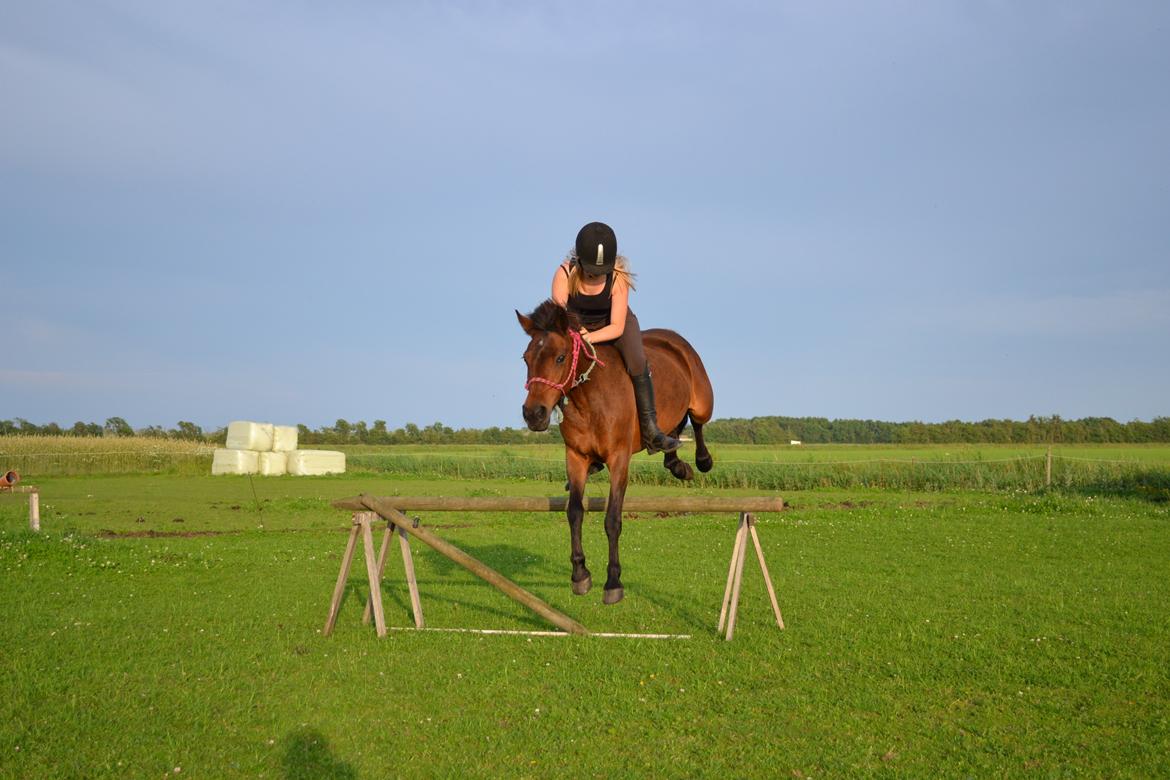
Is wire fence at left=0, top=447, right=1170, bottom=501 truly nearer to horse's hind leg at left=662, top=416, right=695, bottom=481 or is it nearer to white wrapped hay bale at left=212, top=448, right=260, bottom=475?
white wrapped hay bale at left=212, top=448, right=260, bottom=475

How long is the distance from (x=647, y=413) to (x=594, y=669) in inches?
86.4

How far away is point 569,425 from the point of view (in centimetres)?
630

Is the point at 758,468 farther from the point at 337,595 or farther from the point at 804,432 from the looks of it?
the point at 804,432

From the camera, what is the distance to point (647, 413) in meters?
6.67

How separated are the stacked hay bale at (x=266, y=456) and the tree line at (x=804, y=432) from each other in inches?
451

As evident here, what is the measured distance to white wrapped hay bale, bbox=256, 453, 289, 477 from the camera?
39.0m

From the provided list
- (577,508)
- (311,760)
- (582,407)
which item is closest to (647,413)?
(582,407)

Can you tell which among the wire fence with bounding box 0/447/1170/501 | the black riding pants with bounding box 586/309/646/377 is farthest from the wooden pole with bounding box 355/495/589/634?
the wire fence with bounding box 0/447/1170/501

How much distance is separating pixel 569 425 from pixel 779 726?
2511 mm

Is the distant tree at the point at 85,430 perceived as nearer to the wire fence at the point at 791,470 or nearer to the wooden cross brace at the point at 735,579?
the wire fence at the point at 791,470

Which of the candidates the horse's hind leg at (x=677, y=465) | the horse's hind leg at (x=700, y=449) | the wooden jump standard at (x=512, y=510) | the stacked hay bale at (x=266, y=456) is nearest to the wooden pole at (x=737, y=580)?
the wooden jump standard at (x=512, y=510)

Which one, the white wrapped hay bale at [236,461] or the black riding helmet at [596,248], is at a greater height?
the black riding helmet at [596,248]

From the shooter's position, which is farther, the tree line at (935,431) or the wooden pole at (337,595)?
the tree line at (935,431)

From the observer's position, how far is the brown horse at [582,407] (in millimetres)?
5840
